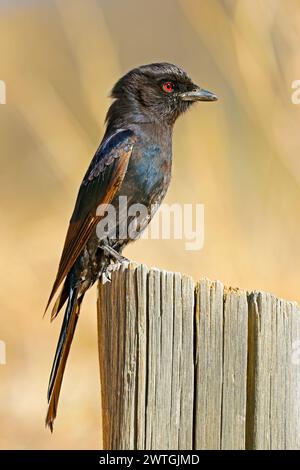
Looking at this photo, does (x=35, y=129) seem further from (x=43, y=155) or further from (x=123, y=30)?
(x=123, y=30)

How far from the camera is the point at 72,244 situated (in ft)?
15.2

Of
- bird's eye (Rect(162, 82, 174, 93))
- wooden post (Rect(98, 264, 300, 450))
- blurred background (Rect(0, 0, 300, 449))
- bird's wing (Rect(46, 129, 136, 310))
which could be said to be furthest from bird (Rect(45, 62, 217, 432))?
wooden post (Rect(98, 264, 300, 450))

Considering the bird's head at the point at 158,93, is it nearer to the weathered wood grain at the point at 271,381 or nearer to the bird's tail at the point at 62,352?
the bird's tail at the point at 62,352

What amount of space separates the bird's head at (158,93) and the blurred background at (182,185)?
744 millimetres

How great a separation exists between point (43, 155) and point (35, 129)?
37.2 inches

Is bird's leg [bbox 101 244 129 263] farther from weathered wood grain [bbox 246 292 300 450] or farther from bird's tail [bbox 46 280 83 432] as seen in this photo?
weathered wood grain [bbox 246 292 300 450]

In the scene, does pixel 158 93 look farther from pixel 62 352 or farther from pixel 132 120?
pixel 62 352

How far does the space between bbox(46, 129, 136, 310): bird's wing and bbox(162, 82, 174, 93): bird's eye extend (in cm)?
55

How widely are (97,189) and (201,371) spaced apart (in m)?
2.10

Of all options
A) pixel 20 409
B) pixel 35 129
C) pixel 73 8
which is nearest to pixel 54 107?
pixel 35 129

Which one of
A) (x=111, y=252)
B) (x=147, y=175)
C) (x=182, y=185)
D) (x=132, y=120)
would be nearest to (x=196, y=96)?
(x=132, y=120)

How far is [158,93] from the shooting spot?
521 centimetres

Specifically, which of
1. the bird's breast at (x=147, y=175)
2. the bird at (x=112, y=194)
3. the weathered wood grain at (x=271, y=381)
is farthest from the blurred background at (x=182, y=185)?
the weathered wood grain at (x=271, y=381)

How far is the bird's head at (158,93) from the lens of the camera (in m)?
5.16
